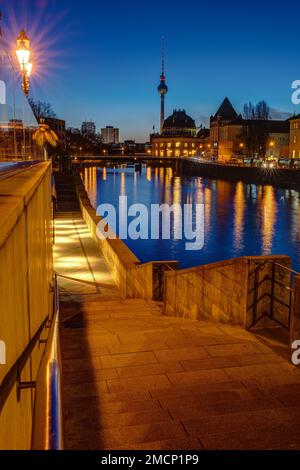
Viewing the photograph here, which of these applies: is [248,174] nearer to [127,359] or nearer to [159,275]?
[159,275]

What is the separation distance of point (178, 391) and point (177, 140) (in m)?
168

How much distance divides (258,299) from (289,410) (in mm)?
2533

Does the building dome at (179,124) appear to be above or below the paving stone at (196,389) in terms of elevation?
above

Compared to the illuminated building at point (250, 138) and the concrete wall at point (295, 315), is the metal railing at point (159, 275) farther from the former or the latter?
the illuminated building at point (250, 138)

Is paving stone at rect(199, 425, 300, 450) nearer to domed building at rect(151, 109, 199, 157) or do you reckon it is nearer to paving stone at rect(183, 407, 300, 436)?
paving stone at rect(183, 407, 300, 436)

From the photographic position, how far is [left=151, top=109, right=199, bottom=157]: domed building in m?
170

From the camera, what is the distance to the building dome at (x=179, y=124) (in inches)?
7219

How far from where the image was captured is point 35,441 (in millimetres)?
1345

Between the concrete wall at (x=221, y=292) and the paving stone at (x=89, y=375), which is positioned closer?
the paving stone at (x=89, y=375)

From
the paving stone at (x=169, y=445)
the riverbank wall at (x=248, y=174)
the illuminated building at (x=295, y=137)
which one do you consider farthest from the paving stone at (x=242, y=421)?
the illuminated building at (x=295, y=137)

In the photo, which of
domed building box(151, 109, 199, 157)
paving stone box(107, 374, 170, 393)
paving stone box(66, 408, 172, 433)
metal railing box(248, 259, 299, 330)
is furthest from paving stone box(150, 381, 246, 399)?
domed building box(151, 109, 199, 157)

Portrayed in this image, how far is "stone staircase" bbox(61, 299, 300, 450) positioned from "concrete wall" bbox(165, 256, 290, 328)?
12.0 inches

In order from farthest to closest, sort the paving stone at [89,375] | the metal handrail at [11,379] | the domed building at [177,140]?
the domed building at [177,140]
the paving stone at [89,375]
the metal handrail at [11,379]
